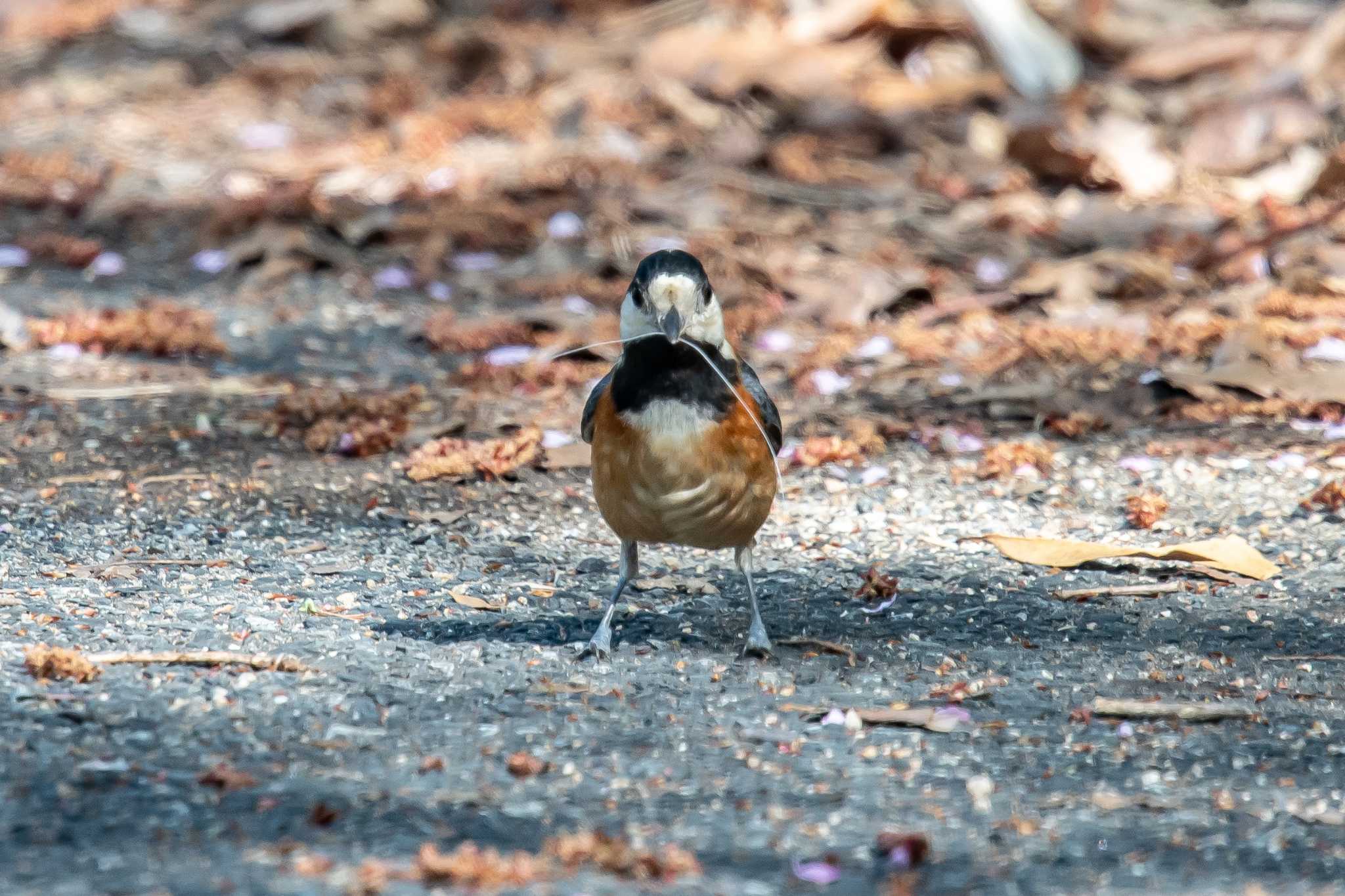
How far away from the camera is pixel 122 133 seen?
34.8 feet

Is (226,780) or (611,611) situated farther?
(611,611)

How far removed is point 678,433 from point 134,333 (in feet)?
12.0

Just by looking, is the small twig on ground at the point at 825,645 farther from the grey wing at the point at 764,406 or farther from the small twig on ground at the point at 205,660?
the small twig on ground at the point at 205,660

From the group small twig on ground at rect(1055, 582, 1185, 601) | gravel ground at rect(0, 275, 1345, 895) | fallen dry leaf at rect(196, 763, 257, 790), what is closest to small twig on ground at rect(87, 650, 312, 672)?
gravel ground at rect(0, 275, 1345, 895)

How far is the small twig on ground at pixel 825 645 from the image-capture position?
177 inches

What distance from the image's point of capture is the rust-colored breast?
4.32 m

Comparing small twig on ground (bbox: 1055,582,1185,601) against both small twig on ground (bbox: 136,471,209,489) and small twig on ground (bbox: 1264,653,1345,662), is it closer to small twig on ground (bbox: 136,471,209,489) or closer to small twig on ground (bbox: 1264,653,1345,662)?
small twig on ground (bbox: 1264,653,1345,662)

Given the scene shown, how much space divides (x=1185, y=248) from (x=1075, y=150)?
1.16 m

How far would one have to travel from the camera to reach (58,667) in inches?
156

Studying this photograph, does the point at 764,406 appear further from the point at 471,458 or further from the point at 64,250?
the point at 64,250

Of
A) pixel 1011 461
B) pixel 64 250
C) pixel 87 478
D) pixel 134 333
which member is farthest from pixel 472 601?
pixel 64 250

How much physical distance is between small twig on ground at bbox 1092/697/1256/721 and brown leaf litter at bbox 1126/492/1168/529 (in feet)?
5.03

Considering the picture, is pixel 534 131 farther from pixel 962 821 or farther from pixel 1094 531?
pixel 962 821

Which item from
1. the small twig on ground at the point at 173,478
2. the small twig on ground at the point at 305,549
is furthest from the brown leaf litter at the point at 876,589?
the small twig on ground at the point at 173,478
